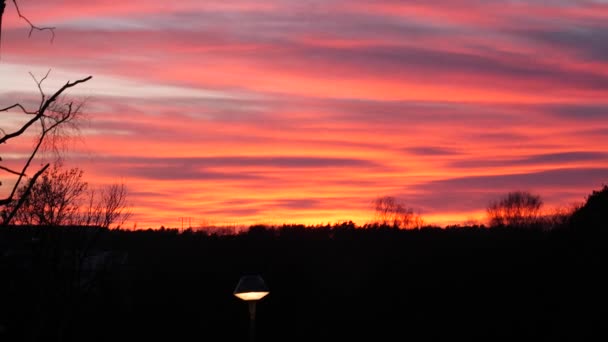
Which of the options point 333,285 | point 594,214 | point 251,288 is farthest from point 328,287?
point 251,288

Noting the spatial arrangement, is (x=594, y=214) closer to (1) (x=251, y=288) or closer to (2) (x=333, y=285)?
(2) (x=333, y=285)

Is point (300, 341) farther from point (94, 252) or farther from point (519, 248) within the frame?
point (94, 252)

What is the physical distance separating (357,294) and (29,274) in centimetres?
1050

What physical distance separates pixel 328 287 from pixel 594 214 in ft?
31.2

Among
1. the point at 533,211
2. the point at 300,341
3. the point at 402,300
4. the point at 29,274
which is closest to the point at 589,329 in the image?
the point at 402,300

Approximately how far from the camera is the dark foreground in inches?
948

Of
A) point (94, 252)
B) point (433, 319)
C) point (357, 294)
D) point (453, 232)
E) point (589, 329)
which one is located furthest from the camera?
point (94, 252)

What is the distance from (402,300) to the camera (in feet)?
85.3

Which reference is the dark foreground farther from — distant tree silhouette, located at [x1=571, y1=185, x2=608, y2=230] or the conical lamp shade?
the conical lamp shade

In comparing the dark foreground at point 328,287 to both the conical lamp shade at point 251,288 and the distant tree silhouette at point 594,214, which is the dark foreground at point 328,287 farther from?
the conical lamp shade at point 251,288

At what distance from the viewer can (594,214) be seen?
29.2m

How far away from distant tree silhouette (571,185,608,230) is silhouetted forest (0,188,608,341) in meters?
0.09

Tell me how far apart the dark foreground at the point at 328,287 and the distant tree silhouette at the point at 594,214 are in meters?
0.94

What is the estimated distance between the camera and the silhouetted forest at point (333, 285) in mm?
24125
